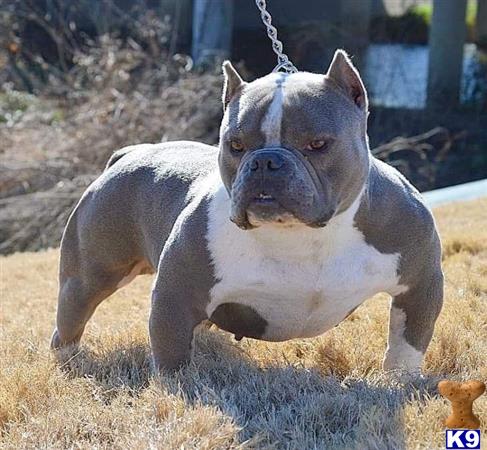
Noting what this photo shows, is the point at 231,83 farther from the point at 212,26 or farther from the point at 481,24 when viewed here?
the point at 481,24

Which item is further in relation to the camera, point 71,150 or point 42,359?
point 71,150

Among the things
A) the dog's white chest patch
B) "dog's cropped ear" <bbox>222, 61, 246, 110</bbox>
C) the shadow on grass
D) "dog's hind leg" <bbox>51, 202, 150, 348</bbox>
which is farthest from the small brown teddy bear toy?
"dog's hind leg" <bbox>51, 202, 150, 348</bbox>

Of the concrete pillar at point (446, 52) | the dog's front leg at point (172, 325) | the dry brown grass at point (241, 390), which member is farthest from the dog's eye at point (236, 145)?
the concrete pillar at point (446, 52)

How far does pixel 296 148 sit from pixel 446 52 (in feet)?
32.9

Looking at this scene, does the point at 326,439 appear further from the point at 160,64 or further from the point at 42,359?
the point at 160,64

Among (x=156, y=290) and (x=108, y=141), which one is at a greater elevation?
(x=156, y=290)

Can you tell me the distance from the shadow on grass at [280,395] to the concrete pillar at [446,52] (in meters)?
9.29

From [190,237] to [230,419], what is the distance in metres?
0.82

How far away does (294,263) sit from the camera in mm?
3908

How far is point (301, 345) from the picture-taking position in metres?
4.52

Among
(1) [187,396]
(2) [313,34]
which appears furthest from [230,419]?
(2) [313,34]

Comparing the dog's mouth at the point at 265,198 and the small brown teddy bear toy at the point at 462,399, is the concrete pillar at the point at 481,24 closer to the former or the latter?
the dog's mouth at the point at 265,198

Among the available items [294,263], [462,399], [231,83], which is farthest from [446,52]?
[462,399]

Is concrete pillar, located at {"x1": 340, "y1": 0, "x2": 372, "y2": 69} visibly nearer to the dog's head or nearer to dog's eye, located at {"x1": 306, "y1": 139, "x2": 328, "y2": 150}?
the dog's head
